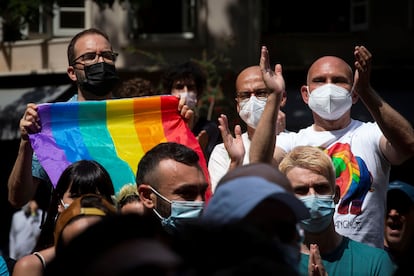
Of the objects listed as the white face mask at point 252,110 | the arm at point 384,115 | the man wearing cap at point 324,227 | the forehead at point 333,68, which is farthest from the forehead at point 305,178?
the forehead at point 333,68

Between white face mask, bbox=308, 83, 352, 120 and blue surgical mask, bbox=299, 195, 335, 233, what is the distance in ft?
3.35

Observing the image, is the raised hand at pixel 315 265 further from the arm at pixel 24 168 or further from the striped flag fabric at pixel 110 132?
the arm at pixel 24 168

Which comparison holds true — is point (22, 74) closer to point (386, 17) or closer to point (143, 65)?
point (143, 65)

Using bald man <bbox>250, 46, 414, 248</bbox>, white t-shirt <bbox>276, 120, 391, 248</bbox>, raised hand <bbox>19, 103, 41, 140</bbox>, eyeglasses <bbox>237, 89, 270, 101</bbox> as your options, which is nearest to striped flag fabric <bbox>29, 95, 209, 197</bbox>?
raised hand <bbox>19, 103, 41, 140</bbox>

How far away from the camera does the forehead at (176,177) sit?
498cm

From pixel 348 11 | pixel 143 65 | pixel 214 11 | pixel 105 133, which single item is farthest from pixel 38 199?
pixel 105 133

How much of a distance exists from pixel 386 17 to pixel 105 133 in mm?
13448

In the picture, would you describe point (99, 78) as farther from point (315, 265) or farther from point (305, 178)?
point (315, 265)

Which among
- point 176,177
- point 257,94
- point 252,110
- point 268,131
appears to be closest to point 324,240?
point 268,131

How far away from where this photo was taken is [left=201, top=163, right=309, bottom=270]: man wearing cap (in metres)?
3.37

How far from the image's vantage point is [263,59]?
17.4ft

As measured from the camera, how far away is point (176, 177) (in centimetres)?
499

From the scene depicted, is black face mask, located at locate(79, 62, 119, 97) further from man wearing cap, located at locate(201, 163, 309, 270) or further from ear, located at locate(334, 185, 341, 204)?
man wearing cap, located at locate(201, 163, 309, 270)

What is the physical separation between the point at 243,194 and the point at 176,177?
1.59 metres
